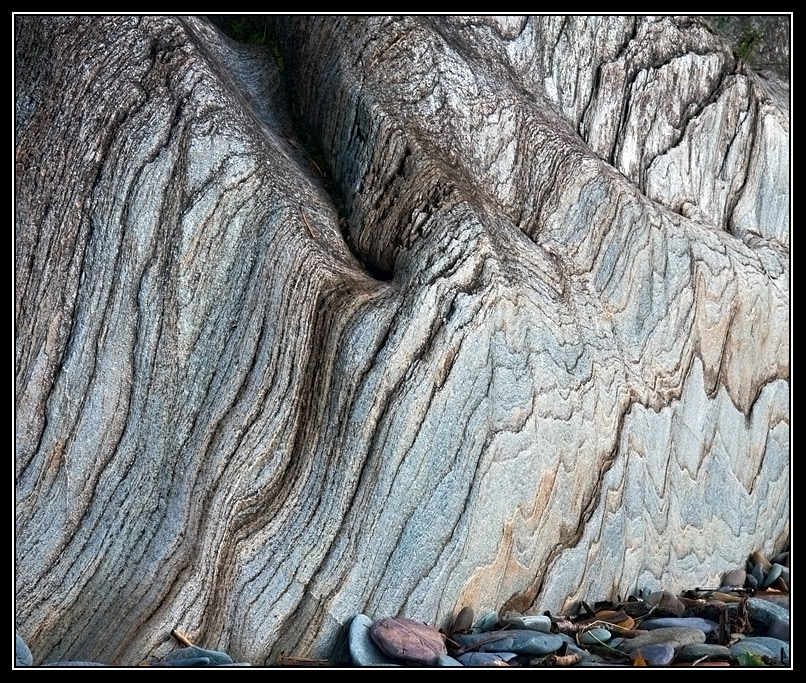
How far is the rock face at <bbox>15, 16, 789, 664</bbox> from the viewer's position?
407 cm

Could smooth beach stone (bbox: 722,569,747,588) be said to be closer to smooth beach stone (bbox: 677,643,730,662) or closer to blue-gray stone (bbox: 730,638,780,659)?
blue-gray stone (bbox: 730,638,780,659)

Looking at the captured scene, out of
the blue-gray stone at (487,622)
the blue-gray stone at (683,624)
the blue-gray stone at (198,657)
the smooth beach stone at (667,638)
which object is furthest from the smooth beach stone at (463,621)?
the blue-gray stone at (198,657)

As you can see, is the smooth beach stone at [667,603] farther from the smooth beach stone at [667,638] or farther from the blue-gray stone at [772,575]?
the blue-gray stone at [772,575]

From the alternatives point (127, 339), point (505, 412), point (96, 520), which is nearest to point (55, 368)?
point (127, 339)

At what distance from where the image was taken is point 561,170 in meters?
4.94

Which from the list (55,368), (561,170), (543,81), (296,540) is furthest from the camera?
(543,81)

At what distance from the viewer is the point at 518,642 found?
398cm

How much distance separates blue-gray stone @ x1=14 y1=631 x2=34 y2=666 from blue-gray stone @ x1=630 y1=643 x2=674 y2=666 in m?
2.66

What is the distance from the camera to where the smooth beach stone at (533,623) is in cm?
417

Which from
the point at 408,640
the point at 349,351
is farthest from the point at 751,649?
the point at 349,351

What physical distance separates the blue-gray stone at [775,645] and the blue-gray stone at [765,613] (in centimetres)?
18

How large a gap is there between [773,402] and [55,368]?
3.96m

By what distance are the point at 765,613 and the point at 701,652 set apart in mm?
631

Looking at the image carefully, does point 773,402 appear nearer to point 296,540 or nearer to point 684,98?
point 684,98
